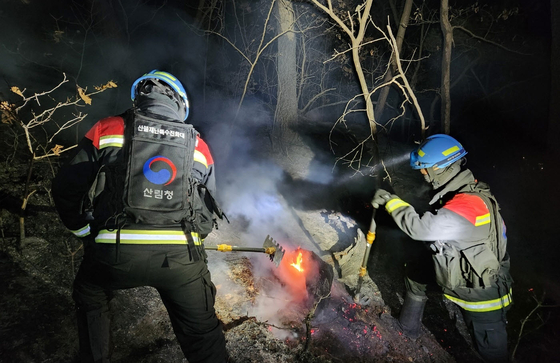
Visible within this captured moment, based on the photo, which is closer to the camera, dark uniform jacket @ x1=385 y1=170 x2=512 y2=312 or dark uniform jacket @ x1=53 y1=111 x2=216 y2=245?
dark uniform jacket @ x1=53 y1=111 x2=216 y2=245

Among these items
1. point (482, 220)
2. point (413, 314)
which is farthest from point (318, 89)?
point (482, 220)

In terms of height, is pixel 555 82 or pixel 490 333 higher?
pixel 555 82

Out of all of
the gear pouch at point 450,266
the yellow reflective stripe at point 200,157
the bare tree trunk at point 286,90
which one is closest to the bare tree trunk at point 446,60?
the gear pouch at point 450,266

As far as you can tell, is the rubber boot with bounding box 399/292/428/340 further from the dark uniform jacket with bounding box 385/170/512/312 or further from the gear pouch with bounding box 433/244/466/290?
the gear pouch with bounding box 433/244/466/290

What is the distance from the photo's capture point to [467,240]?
9.90 ft

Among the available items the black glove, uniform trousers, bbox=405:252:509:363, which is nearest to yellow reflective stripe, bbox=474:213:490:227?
the black glove

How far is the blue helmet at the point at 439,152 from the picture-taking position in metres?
3.25

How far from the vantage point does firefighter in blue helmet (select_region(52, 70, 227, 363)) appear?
2064mm

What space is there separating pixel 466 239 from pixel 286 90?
25.4ft

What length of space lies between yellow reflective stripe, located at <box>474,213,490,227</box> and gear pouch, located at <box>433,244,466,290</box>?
40 centimetres

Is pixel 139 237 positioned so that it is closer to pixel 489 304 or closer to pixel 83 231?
pixel 83 231

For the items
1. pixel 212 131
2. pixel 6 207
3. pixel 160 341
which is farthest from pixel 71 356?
pixel 212 131

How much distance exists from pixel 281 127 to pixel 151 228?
25.7 feet

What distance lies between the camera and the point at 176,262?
2164mm
